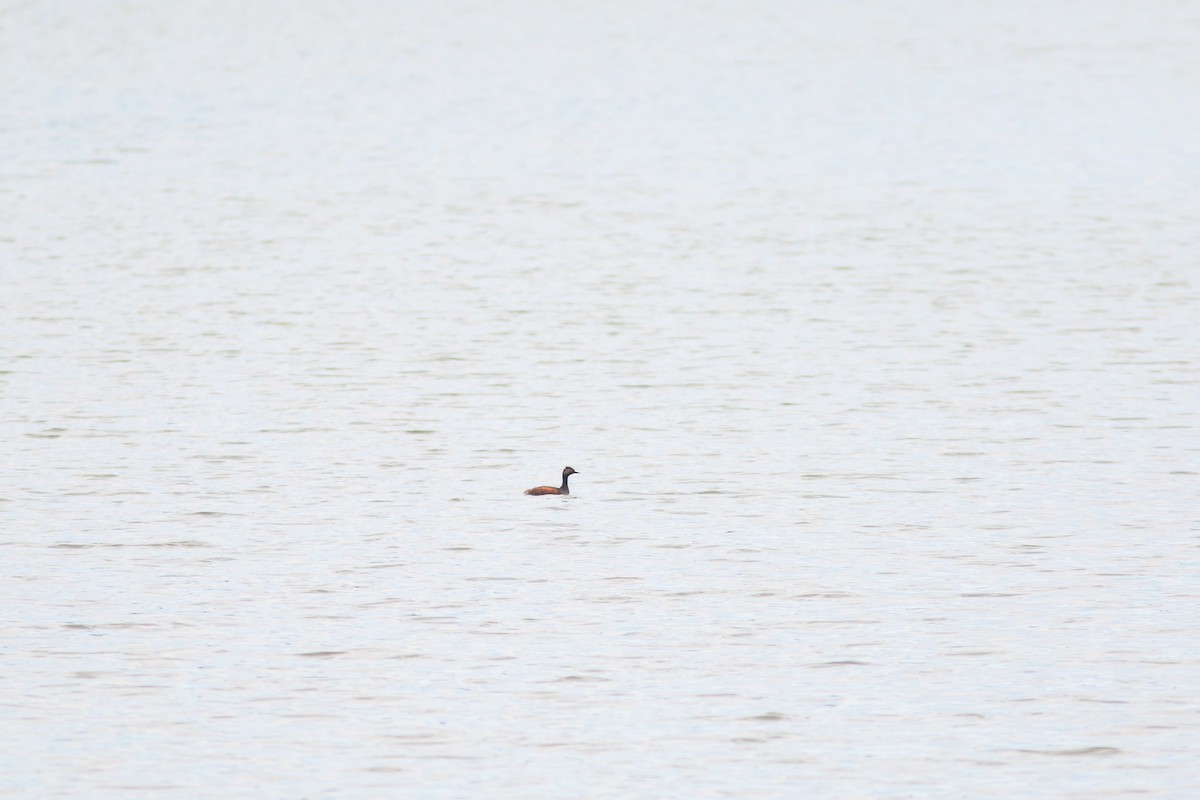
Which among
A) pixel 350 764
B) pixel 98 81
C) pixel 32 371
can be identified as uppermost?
pixel 98 81

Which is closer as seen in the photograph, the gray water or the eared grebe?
the gray water

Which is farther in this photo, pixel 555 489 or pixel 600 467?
Result: pixel 600 467

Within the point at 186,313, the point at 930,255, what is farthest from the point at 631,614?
the point at 930,255

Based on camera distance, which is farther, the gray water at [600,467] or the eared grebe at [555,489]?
the eared grebe at [555,489]

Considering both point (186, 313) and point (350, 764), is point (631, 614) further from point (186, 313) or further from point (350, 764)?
point (186, 313)

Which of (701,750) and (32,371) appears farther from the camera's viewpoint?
(32,371)

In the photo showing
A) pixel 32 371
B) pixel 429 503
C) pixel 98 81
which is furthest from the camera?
pixel 98 81

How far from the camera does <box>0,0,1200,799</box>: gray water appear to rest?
1486cm

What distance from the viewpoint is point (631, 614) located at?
17781 mm

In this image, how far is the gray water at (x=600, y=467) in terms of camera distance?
48.8 ft

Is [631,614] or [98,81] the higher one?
[98,81]

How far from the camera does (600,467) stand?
23812 millimetres

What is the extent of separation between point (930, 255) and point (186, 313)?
14.5m

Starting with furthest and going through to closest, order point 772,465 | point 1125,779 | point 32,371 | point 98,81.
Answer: point 98,81 < point 32,371 < point 772,465 < point 1125,779
